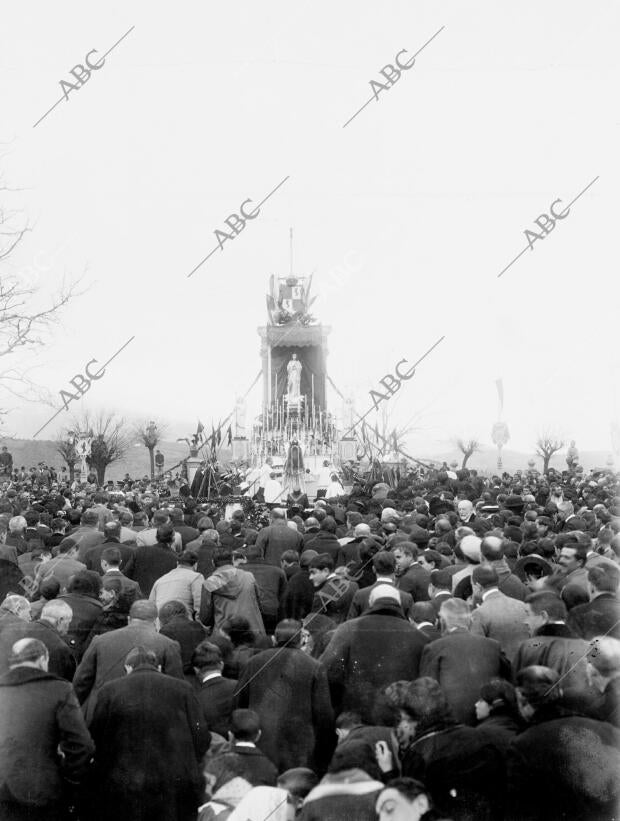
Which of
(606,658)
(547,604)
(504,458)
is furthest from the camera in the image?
(504,458)

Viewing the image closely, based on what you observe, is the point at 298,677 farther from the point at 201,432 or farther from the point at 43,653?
the point at 201,432

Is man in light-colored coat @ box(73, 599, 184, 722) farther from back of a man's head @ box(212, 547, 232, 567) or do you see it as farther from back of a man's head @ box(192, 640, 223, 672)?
back of a man's head @ box(212, 547, 232, 567)

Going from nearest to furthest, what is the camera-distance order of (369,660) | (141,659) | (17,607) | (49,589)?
(141,659) → (369,660) → (17,607) → (49,589)

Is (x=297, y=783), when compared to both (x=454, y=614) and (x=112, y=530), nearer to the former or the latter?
(x=454, y=614)

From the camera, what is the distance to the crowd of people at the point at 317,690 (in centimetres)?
454

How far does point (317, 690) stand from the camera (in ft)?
20.4

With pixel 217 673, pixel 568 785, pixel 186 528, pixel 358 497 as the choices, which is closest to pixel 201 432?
pixel 358 497

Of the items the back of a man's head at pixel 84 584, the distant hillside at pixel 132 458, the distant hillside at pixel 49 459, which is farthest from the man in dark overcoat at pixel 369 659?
the distant hillside at pixel 49 459

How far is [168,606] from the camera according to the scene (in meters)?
7.46

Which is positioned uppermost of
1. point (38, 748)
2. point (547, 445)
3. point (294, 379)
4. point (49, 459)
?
point (49, 459)

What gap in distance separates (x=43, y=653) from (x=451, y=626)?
8.74ft

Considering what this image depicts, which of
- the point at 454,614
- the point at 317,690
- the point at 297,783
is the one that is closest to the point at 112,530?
the point at 317,690

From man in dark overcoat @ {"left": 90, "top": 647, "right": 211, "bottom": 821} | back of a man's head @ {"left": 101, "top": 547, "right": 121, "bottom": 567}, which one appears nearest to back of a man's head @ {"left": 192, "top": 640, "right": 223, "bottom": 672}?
man in dark overcoat @ {"left": 90, "top": 647, "right": 211, "bottom": 821}

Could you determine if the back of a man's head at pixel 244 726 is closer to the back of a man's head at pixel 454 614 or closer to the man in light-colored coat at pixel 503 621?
the back of a man's head at pixel 454 614
